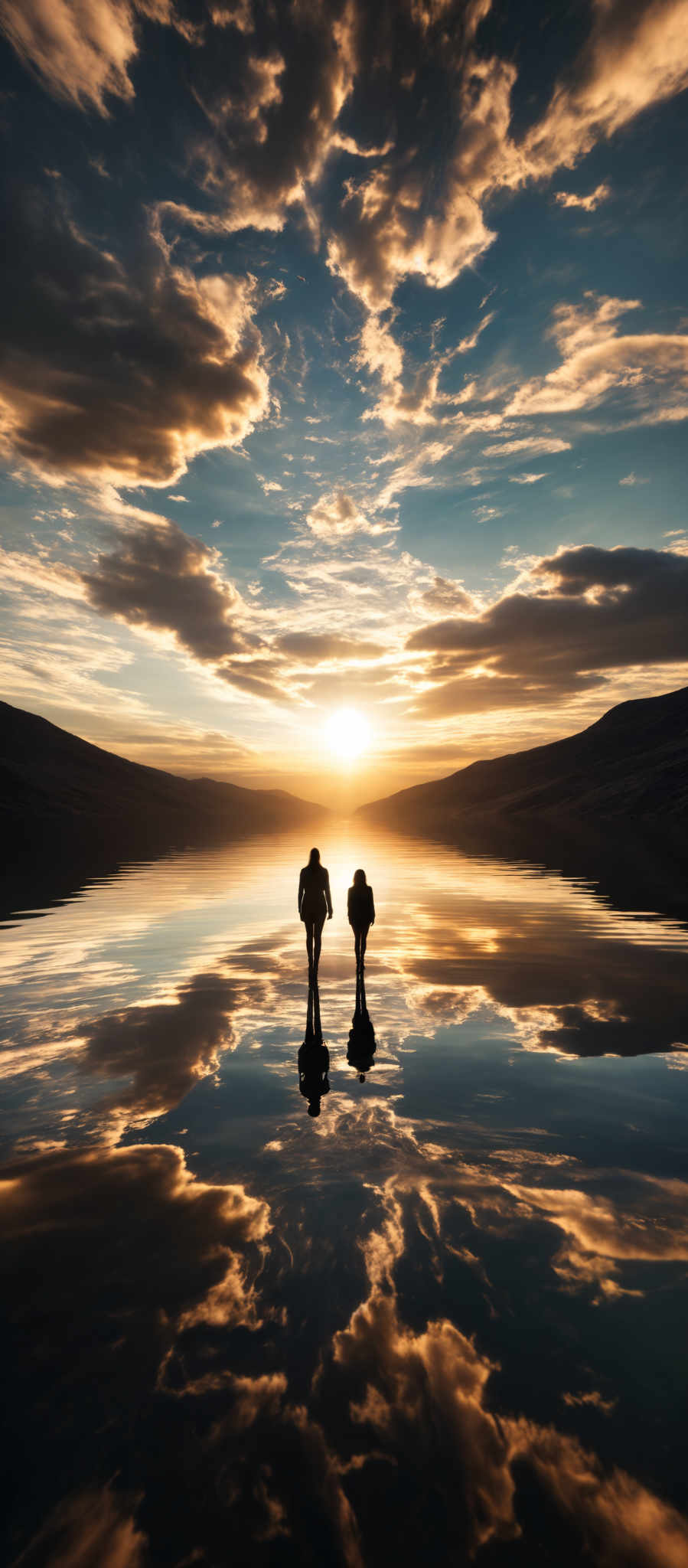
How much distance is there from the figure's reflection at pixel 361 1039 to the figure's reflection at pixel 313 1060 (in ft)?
1.30

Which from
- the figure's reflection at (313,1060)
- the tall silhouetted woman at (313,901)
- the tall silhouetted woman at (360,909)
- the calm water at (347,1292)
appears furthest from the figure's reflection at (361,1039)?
the tall silhouetted woman at (313,901)

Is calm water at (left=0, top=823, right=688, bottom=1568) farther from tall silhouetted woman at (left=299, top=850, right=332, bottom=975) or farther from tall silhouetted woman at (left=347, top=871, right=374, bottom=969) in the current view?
tall silhouetted woman at (left=347, top=871, right=374, bottom=969)

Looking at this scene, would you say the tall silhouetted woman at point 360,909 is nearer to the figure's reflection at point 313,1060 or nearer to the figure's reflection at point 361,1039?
the figure's reflection at point 361,1039

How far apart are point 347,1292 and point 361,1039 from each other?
5.16 meters

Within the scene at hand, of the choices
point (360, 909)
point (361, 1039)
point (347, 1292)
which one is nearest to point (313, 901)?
point (360, 909)

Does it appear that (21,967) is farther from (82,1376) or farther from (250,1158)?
(82,1376)

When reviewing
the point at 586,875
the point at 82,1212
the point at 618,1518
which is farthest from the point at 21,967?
the point at 586,875

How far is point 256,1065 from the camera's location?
8.38 metres

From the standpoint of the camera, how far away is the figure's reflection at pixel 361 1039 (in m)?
8.38

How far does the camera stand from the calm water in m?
2.92

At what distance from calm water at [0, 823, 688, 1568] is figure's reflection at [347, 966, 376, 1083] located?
59 millimetres

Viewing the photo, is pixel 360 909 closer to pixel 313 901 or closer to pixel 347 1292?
pixel 313 901

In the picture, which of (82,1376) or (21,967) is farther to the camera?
(21,967)

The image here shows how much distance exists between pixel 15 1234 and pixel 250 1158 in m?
1.99
